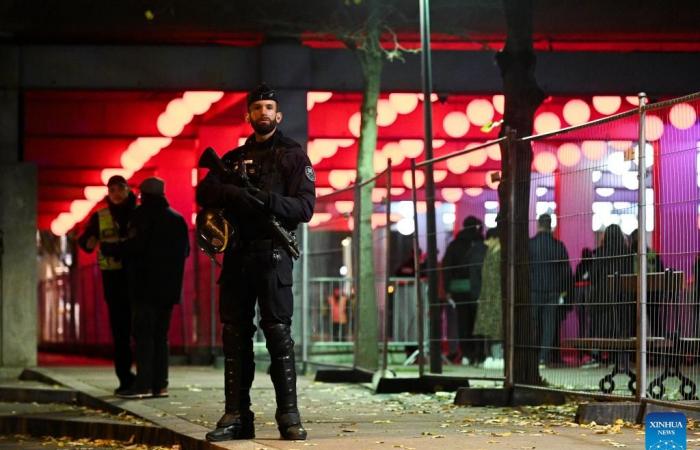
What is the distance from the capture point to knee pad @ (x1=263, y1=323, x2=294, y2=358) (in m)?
8.38

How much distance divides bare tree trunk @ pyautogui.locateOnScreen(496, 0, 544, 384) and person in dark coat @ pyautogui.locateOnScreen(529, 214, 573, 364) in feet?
0.28

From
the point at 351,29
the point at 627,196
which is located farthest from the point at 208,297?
the point at 627,196

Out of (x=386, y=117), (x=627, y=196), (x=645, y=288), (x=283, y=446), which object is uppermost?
(x=386, y=117)

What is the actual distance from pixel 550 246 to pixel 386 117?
10639mm

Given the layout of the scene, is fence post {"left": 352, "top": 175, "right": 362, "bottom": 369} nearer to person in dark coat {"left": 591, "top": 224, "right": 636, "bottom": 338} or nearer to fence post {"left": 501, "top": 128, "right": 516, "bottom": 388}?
fence post {"left": 501, "top": 128, "right": 516, "bottom": 388}

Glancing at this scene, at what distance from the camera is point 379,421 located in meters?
10.1

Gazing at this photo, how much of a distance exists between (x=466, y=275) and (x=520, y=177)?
1.80m

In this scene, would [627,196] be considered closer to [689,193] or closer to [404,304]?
[689,193]

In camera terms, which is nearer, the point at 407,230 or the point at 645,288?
the point at 645,288

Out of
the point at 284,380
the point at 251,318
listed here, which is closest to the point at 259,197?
the point at 251,318

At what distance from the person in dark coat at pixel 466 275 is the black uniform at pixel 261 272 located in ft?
12.7

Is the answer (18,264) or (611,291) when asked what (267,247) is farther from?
(18,264)

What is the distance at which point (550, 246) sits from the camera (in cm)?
1120

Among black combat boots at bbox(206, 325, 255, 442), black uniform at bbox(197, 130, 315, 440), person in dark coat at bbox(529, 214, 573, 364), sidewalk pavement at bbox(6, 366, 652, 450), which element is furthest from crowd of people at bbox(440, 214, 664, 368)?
black combat boots at bbox(206, 325, 255, 442)
